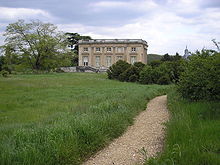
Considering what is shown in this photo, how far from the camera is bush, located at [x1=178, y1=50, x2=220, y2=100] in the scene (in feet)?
33.4

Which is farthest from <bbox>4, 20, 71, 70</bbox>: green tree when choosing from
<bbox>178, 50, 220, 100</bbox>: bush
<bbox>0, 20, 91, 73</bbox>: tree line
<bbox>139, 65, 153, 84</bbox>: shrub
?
<bbox>178, 50, 220, 100</bbox>: bush

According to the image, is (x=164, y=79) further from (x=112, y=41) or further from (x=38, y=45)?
(x=112, y=41)

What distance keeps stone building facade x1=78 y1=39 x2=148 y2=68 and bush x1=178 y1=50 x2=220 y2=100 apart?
7961cm

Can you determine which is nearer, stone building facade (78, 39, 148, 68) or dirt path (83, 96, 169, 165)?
dirt path (83, 96, 169, 165)

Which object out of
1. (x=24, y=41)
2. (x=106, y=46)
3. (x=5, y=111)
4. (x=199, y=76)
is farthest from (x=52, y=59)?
(x=199, y=76)

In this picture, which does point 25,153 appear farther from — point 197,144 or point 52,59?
point 52,59

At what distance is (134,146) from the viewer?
25.0 feet

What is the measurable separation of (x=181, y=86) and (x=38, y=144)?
9939mm

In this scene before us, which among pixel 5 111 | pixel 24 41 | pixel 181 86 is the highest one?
pixel 24 41

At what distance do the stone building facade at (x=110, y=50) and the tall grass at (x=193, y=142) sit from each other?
85.4 m

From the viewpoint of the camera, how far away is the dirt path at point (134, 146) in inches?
257

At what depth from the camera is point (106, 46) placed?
95.4 metres

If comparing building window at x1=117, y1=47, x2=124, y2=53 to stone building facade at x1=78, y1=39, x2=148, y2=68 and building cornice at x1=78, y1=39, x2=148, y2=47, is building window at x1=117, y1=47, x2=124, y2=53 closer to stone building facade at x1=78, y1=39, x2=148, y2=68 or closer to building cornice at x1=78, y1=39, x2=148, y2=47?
stone building facade at x1=78, y1=39, x2=148, y2=68

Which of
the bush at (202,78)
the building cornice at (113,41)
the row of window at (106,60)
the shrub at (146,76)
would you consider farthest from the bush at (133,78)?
the row of window at (106,60)
